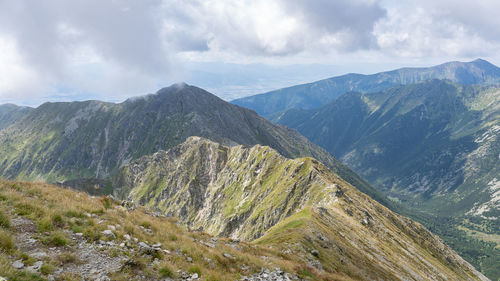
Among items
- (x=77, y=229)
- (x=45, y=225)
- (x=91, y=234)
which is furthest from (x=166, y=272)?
(x=45, y=225)

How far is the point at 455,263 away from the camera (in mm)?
129000

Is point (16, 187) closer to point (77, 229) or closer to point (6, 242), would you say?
point (77, 229)

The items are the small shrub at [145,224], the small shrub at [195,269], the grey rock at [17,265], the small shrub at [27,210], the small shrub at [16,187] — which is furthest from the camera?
the small shrub at [145,224]

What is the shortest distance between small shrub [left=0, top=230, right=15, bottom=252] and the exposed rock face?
28191 millimetres

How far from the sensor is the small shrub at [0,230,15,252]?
1337cm

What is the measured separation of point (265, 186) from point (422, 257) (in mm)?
76296

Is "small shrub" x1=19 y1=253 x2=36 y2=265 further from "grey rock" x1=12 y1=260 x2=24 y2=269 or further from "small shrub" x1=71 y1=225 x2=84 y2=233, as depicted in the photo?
"small shrub" x1=71 y1=225 x2=84 y2=233

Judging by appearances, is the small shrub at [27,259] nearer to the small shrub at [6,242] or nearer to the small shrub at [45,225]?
the small shrub at [6,242]

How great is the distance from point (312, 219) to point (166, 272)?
47143 mm

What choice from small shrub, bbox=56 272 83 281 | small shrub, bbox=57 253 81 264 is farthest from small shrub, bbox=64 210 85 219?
small shrub, bbox=56 272 83 281

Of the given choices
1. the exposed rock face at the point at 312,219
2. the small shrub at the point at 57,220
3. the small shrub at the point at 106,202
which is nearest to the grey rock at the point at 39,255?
the small shrub at the point at 57,220

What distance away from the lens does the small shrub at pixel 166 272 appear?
1662cm

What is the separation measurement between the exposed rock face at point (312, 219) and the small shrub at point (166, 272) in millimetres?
20837

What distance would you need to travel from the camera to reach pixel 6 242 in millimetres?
13633
